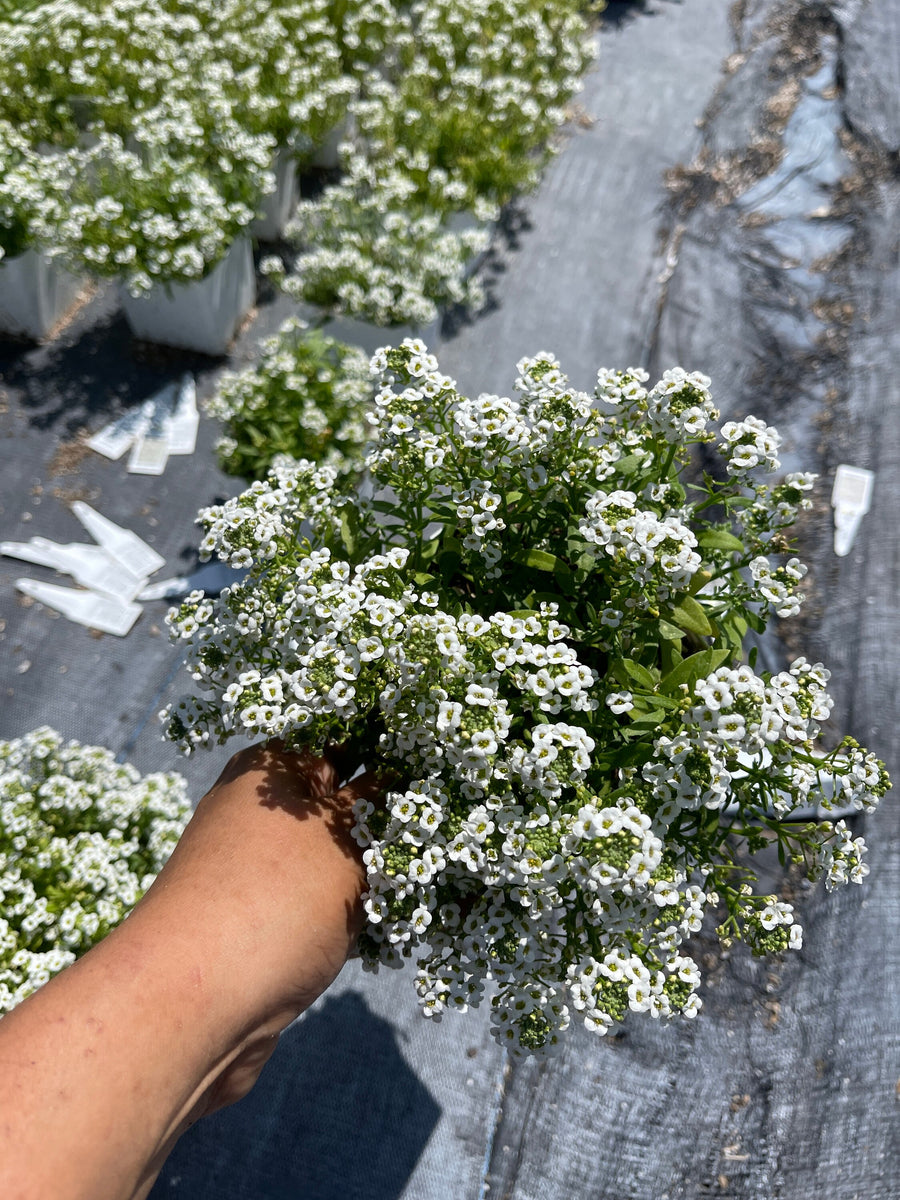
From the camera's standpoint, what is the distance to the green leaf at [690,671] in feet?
5.14

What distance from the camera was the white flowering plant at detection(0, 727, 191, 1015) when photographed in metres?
2.02

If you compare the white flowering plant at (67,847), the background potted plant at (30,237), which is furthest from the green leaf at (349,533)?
the background potted plant at (30,237)

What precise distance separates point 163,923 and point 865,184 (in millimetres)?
5746

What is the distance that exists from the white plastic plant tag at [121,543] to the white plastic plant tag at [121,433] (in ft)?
1.09

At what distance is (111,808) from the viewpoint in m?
2.32

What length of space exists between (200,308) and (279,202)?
1120mm

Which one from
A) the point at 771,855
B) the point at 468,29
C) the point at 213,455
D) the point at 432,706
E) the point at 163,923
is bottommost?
the point at 771,855

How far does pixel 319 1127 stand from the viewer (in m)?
2.56

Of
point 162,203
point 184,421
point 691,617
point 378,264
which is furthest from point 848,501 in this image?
point 162,203

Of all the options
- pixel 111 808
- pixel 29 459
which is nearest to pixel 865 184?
pixel 29 459

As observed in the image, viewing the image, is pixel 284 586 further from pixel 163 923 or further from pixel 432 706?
pixel 163 923

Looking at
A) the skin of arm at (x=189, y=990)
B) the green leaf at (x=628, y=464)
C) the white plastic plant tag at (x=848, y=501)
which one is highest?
the green leaf at (x=628, y=464)

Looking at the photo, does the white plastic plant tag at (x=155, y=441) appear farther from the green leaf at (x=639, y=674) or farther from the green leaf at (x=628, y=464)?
the green leaf at (x=639, y=674)

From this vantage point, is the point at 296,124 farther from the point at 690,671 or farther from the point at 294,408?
the point at 690,671
